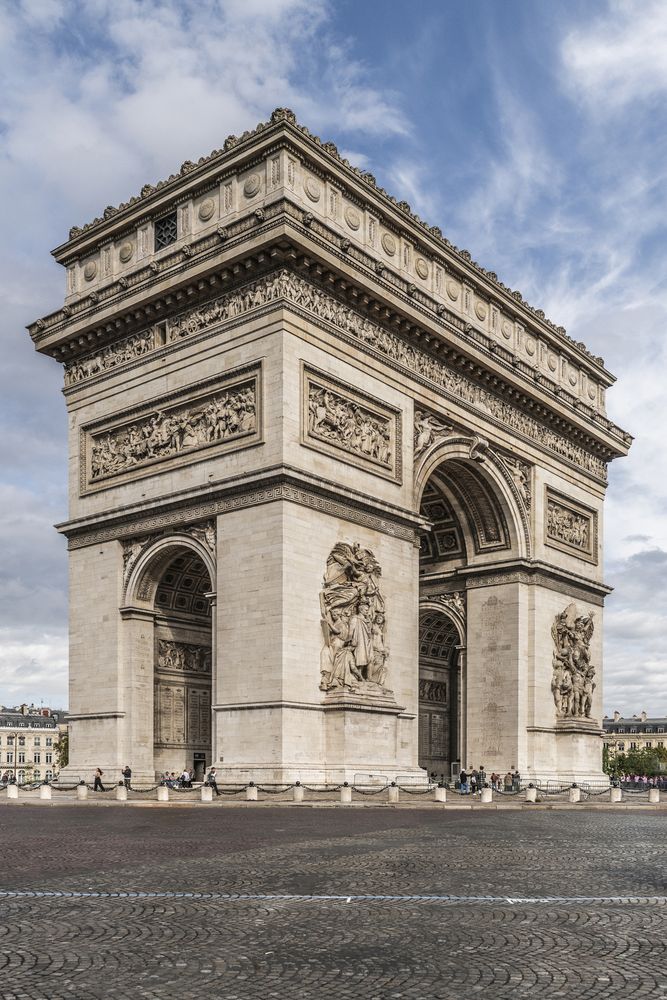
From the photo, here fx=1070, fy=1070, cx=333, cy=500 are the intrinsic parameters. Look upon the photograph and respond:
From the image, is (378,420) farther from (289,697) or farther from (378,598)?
(289,697)

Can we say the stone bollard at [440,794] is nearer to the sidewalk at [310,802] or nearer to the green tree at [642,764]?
the sidewalk at [310,802]

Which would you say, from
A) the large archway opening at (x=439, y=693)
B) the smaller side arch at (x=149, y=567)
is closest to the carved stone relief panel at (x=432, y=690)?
the large archway opening at (x=439, y=693)

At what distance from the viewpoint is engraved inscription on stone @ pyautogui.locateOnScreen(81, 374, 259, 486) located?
3120cm

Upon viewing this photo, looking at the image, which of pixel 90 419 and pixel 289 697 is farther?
pixel 90 419

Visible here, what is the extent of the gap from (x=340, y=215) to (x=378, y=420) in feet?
21.4

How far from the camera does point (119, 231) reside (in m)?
36.3

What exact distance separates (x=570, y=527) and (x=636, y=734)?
143495 millimetres

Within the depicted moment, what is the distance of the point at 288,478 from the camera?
→ 1163 inches

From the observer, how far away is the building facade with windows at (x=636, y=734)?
174750 mm

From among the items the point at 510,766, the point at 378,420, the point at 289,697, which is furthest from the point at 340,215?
the point at 510,766

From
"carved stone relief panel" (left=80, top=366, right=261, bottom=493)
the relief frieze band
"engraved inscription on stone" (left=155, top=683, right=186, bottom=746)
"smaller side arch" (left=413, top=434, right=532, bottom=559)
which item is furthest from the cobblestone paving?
"smaller side arch" (left=413, top=434, right=532, bottom=559)

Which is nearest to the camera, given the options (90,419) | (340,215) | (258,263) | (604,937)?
(604,937)

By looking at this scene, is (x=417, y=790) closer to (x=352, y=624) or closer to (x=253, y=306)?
(x=352, y=624)

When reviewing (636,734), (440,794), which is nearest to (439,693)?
(440,794)
